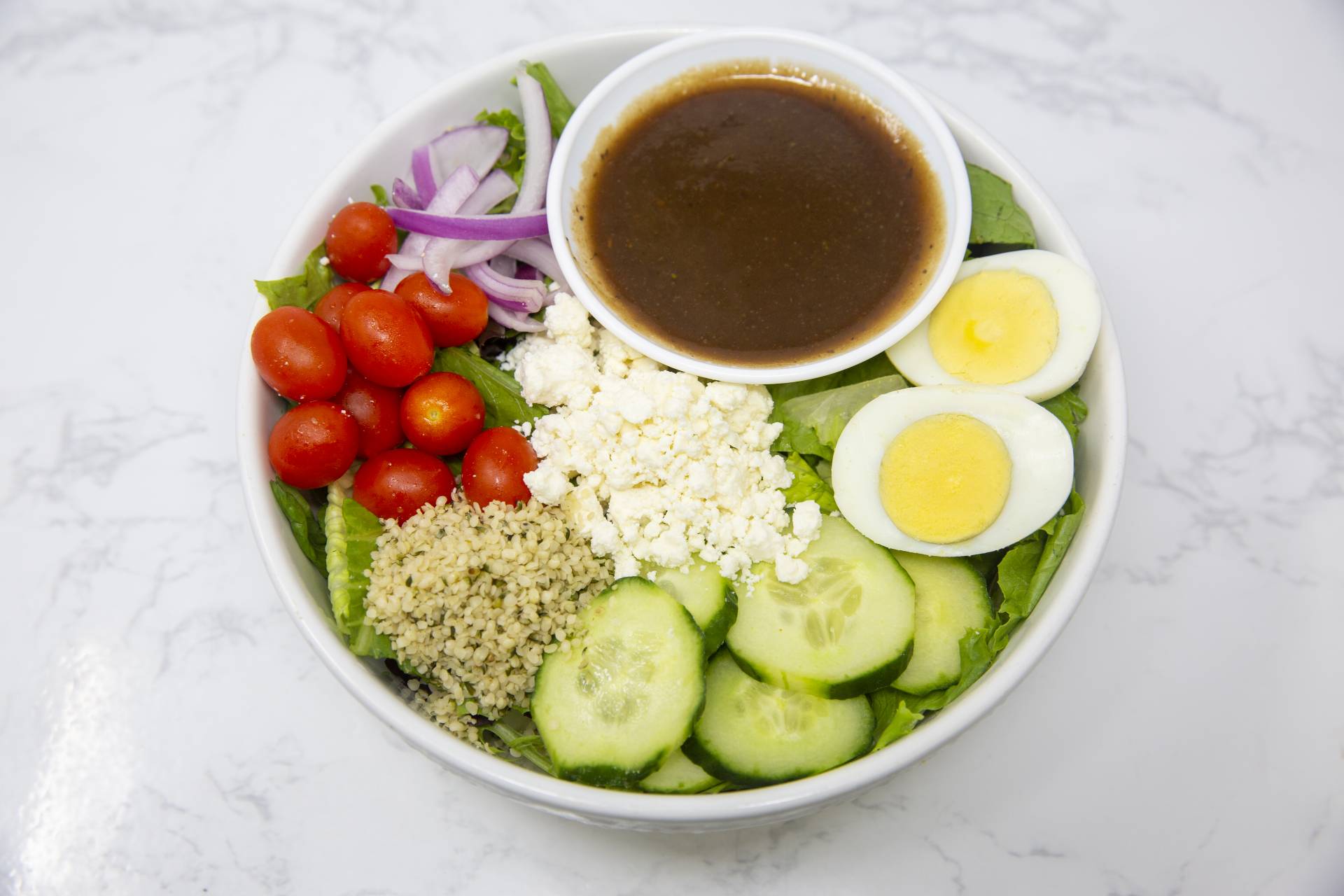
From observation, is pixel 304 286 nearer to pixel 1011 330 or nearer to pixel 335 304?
pixel 335 304

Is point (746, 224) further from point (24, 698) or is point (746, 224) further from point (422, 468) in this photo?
point (24, 698)

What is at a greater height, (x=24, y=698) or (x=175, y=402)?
(x=175, y=402)

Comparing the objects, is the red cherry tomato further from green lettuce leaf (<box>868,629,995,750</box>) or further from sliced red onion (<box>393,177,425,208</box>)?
green lettuce leaf (<box>868,629,995,750</box>)

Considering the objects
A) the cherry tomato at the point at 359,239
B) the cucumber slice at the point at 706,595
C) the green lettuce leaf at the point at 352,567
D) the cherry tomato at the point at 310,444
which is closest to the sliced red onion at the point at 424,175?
the cherry tomato at the point at 359,239

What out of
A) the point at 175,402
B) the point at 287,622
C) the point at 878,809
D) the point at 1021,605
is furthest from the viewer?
the point at 175,402

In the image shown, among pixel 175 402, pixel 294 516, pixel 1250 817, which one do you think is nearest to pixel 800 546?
pixel 294 516
